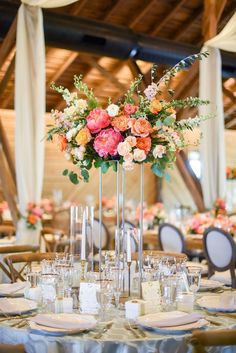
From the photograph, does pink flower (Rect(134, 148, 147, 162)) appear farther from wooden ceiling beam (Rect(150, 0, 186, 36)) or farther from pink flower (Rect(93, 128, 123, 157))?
wooden ceiling beam (Rect(150, 0, 186, 36))

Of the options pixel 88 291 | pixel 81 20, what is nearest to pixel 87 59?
pixel 81 20

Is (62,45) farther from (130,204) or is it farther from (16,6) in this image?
(130,204)

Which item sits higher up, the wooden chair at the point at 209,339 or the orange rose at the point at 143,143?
the orange rose at the point at 143,143

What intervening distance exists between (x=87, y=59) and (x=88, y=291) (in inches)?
324

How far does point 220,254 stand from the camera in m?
Answer: 5.97

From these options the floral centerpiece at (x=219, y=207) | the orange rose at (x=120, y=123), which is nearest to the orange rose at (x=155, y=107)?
the orange rose at (x=120, y=123)

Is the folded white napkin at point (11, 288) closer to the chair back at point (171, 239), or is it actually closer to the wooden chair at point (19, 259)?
the wooden chair at point (19, 259)

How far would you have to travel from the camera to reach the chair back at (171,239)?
663cm

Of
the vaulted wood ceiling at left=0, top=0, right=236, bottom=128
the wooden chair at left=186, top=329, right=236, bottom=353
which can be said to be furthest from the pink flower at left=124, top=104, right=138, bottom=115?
the vaulted wood ceiling at left=0, top=0, right=236, bottom=128

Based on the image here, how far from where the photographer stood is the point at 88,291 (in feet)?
9.40

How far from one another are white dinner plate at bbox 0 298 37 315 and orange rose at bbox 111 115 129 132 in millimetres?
1024

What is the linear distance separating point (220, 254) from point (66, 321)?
142 inches

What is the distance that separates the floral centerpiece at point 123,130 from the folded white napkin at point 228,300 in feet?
2.49

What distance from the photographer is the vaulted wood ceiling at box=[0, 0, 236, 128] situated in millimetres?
9953
